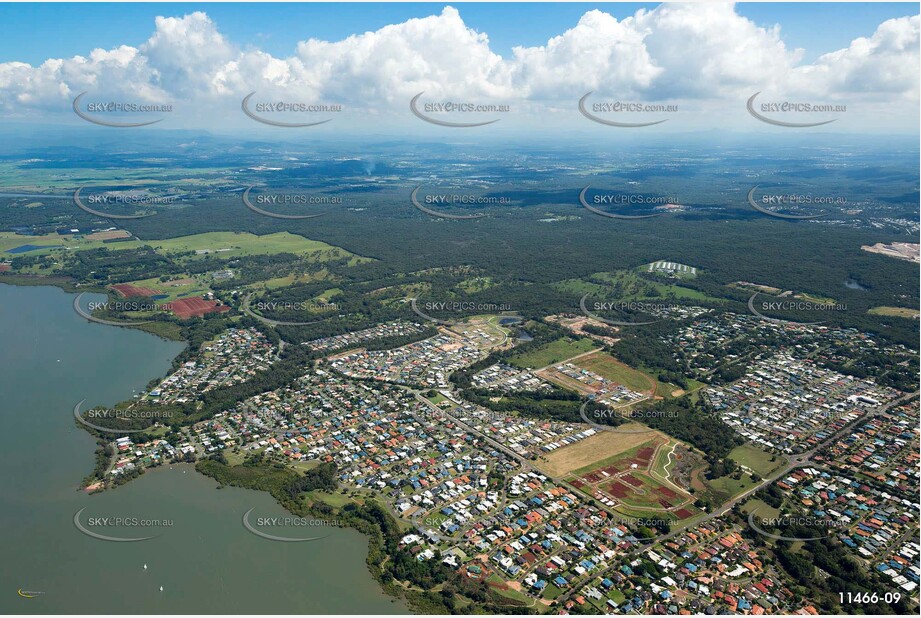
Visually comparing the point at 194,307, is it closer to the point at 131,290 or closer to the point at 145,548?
the point at 131,290

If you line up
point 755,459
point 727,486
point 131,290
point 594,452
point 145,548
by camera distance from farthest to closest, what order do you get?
point 131,290, point 594,452, point 755,459, point 727,486, point 145,548

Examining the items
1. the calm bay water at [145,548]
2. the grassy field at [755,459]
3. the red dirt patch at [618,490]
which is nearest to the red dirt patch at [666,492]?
the red dirt patch at [618,490]

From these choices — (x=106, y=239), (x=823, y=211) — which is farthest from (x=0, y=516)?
(x=823, y=211)

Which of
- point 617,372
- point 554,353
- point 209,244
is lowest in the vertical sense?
point 617,372

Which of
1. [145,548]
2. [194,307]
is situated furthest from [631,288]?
[145,548]

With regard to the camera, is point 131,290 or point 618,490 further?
point 131,290

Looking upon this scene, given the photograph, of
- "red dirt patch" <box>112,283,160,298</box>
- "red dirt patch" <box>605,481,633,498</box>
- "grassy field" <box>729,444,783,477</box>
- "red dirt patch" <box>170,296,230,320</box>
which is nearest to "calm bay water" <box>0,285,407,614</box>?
"red dirt patch" <box>605,481,633,498</box>
